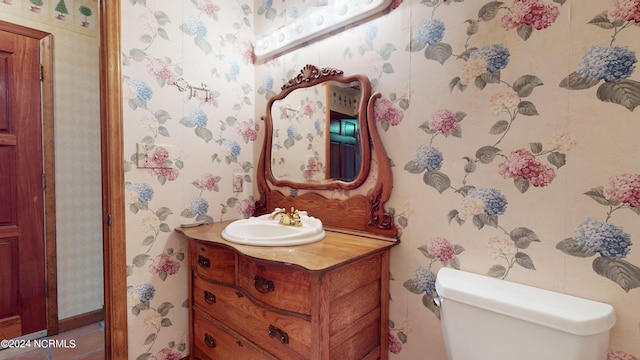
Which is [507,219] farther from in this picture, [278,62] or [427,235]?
[278,62]

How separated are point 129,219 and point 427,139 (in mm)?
1476

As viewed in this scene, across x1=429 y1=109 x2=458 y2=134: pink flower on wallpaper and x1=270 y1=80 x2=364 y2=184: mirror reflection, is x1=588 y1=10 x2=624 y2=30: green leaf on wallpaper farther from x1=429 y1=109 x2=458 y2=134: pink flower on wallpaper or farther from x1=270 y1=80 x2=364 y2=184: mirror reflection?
x1=270 y1=80 x2=364 y2=184: mirror reflection

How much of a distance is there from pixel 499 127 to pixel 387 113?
0.47 m

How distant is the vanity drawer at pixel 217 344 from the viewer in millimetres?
1242

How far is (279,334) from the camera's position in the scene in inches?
43.7

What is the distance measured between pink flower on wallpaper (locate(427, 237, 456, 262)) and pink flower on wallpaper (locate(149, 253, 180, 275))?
1.35 m

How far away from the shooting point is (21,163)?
1.90m

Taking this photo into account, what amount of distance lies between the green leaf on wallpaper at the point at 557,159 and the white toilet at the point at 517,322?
16.9 inches

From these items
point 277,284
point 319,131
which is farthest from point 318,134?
point 277,284

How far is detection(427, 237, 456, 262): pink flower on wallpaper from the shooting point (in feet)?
3.92

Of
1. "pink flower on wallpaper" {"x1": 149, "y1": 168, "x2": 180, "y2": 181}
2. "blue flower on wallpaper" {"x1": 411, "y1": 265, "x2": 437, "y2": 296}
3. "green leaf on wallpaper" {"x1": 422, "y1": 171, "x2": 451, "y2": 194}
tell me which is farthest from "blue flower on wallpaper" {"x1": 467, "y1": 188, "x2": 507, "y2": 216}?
"pink flower on wallpaper" {"x1": 149, "y1": 168, "x2": 180, "y2": 181}

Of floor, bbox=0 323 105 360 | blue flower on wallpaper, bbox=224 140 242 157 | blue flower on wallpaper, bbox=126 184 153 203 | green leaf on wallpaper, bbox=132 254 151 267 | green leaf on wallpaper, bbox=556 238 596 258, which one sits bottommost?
floor, bbox=0 323 105 360

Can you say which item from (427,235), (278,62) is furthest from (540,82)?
(278,62)

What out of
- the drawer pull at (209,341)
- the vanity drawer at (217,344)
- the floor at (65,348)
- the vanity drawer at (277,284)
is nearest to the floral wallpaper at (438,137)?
the vanity drawer at (217,344)
